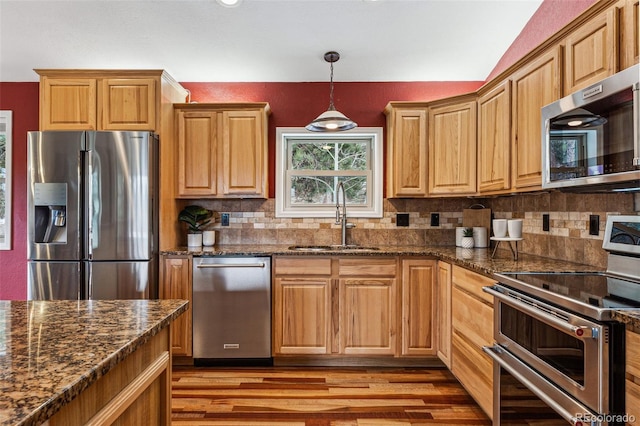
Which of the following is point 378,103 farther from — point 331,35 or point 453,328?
point 453,328

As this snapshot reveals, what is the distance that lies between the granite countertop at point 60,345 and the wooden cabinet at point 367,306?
5.72 ft

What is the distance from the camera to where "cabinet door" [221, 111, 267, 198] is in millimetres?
3330

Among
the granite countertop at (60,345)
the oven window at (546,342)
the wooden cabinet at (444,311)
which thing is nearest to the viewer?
the granite countertop at (60,345)

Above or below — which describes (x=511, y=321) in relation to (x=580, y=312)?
below

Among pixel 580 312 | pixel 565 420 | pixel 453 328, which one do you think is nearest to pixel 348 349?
pixel 453 328

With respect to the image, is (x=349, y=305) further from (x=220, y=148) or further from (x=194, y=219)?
(x=220, y=148)

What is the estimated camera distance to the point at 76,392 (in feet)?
2.36

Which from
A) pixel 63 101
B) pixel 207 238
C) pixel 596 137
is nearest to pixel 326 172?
pixel 207 238

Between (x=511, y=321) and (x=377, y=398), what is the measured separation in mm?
1134

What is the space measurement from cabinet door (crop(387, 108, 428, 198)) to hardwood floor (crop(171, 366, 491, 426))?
150cm

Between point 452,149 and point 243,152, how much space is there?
5.80 feet

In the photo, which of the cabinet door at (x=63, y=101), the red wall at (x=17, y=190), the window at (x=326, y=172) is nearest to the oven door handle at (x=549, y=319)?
the window at (x=326, y=172)

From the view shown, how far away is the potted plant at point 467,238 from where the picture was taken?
3.25 metres

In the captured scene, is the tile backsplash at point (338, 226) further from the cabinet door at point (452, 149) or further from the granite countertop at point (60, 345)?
the granite countertop at point (60, 345)
